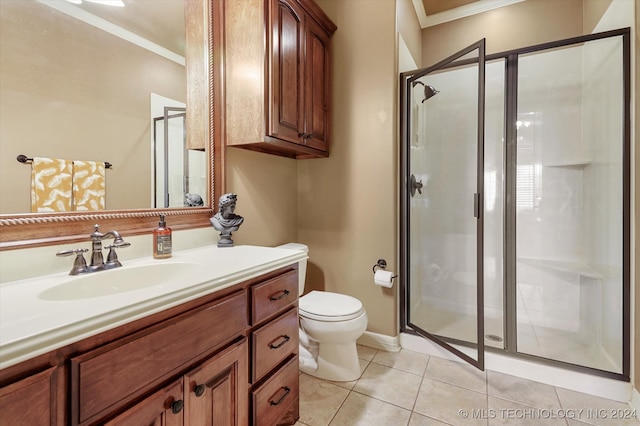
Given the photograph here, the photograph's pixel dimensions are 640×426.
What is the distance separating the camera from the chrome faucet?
0.99 metres

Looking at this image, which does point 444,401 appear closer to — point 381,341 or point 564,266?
point 381,341

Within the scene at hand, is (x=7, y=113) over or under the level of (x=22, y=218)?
over

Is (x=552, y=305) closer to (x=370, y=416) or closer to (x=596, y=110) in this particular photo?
(x=596, y=110)

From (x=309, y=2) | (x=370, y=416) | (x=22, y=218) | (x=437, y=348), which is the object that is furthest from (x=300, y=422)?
(x=309, y=2)

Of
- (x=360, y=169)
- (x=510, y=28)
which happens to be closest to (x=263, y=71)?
(x=360, y=169)

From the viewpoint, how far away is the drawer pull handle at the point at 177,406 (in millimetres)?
794

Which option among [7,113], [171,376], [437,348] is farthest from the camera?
[437,348]

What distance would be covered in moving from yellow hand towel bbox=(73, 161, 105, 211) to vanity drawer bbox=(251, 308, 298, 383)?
0.83 metres

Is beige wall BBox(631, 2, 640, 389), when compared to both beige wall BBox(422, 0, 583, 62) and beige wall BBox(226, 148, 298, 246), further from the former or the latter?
beige wall BBox(226, 148, 298, 246)

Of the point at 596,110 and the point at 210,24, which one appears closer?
the point at 210,24

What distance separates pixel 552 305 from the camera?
2229 mm

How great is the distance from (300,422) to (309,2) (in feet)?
8.17

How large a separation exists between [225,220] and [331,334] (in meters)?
0.89

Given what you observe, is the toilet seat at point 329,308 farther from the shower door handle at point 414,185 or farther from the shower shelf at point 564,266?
the shower shelf at point 564,266
